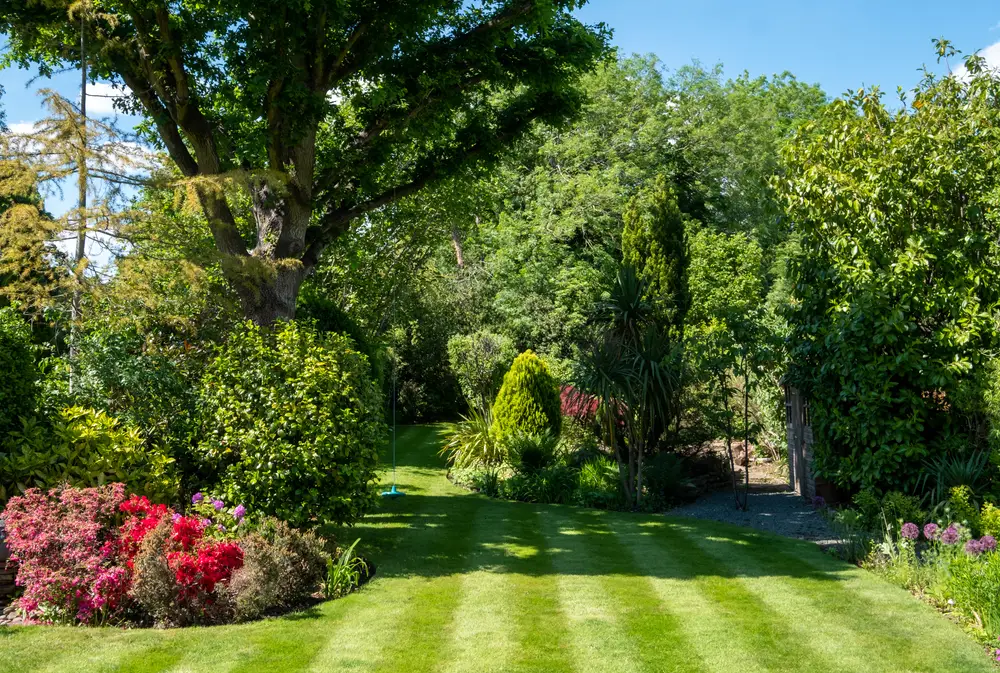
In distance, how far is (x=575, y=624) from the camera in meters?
7.26

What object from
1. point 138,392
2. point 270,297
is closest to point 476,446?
point 270,297

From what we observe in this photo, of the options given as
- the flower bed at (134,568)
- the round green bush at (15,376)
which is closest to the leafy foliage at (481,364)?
the round green bush at (15,376)

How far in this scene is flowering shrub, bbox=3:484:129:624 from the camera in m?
7.36

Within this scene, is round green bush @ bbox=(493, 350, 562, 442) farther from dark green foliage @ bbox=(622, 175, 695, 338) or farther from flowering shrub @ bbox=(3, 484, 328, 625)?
flowering shrub @ bbox=(3, 484, 328, 625)

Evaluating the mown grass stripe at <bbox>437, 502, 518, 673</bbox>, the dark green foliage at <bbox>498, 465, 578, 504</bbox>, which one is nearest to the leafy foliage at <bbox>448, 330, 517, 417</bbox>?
the dark green foliage at <bbox>498, 465, 578, 504</bbox>

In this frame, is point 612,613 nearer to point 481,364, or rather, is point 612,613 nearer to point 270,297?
point 270,297

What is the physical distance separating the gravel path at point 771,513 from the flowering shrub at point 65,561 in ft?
27.2

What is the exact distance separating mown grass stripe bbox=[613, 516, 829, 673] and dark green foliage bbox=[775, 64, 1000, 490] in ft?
10.0

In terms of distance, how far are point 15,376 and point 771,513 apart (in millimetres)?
10583

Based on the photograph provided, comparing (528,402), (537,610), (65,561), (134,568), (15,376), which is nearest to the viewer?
(134,568)

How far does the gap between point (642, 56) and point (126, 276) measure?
29.5 meters

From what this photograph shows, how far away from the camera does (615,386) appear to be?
1372cm

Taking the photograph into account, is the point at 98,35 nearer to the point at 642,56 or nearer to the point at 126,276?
the point at 126,276

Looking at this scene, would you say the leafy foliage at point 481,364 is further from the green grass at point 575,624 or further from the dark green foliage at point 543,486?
the green grass at point 575,624
